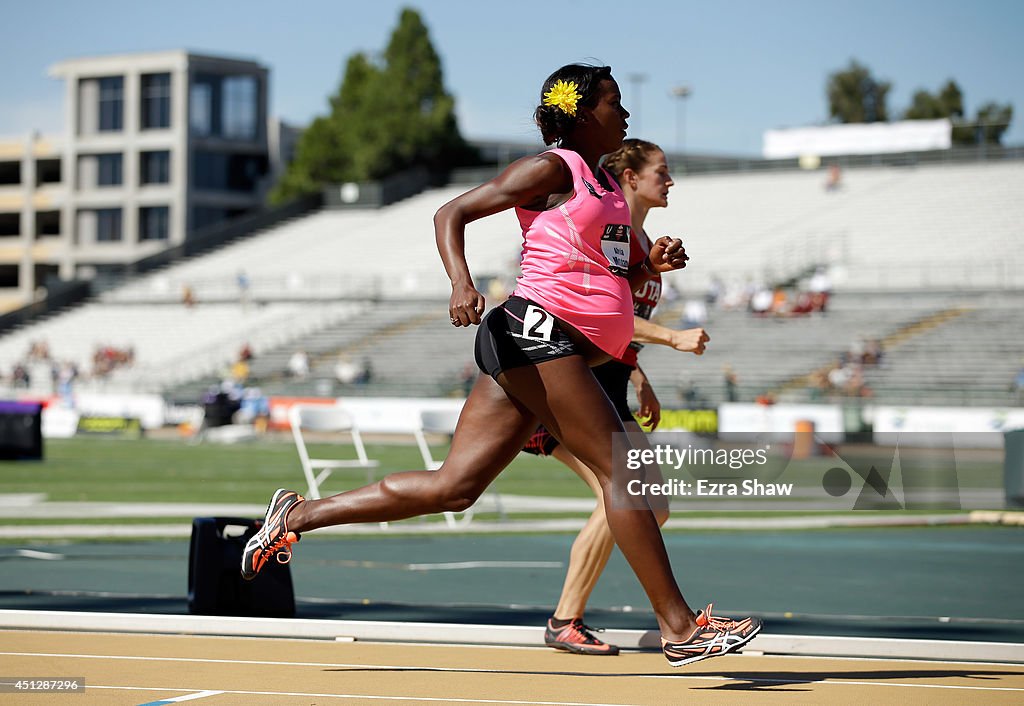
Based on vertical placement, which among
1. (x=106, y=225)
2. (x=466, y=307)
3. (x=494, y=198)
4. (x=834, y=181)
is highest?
(x=834, y=181)

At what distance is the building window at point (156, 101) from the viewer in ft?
230

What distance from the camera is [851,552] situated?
11.2m

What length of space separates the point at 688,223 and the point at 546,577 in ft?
132

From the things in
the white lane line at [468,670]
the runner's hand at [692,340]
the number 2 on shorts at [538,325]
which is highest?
the number 2 on shorts at [538,325]

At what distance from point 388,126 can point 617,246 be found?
206ft

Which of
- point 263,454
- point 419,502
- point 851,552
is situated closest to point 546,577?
point 851,552

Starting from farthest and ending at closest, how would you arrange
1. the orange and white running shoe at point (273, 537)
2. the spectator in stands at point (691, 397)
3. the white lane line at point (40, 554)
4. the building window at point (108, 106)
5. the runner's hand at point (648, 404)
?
the building window at point (108, 106) < the spectator in stands at point (691, 397) < the white lane line at point (40, 554) < the runner's hand at point (648, 404) < the orange and white running shoe at point (273, 537)

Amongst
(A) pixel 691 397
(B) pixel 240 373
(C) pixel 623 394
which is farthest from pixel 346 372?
(C) pixel 623 394

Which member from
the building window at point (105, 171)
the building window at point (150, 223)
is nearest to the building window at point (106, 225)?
the building window at point (105, 171)

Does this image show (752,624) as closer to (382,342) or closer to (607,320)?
(607,320)

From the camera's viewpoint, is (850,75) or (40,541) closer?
(40,541)

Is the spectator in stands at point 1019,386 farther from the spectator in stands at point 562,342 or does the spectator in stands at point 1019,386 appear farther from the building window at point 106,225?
the building window at point 106,225

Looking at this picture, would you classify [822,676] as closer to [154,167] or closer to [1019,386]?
[1019,386]

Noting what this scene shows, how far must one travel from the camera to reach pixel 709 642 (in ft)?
16.3
